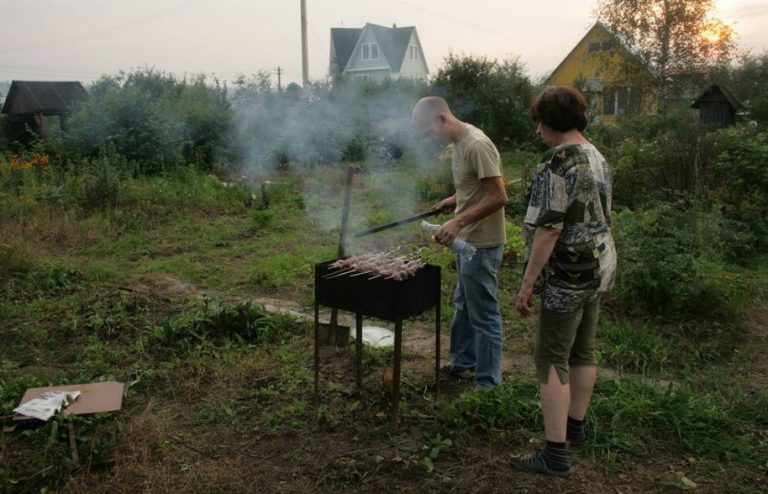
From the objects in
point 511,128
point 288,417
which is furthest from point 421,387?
point 511,128

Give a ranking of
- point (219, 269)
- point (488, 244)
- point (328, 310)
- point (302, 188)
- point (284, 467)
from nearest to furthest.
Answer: point (284, 467), point (488, 244), point (328, 310), point (219, 269), point (302, 188)

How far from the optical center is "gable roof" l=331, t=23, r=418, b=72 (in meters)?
33.7

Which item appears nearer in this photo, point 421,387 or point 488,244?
point 488,244

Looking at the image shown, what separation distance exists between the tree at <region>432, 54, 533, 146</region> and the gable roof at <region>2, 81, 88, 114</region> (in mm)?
12945

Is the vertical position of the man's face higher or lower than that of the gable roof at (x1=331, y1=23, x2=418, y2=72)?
lower

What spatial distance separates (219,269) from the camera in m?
7.18

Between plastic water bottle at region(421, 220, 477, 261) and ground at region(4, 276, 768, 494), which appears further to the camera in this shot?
plastic water bottle at region(421, 220, 477, 261)

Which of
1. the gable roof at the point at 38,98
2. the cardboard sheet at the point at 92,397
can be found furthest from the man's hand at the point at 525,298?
the gable roof at the point at 38,98

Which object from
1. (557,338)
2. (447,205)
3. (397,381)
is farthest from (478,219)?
(397,381)

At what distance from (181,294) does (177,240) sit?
277 centimetres

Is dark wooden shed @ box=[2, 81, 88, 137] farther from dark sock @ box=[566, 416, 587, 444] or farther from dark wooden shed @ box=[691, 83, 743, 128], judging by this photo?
dark sock @ box=[566, 416, 587, 444]

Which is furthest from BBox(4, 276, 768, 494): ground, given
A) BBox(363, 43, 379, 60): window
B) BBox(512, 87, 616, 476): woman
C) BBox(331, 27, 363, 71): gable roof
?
BBox(331, 27, 363, 71): gable roof

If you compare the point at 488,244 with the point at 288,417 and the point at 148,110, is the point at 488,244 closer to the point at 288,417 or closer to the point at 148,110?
the point at 288,417

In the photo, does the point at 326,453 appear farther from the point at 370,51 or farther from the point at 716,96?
the point at 370,51
